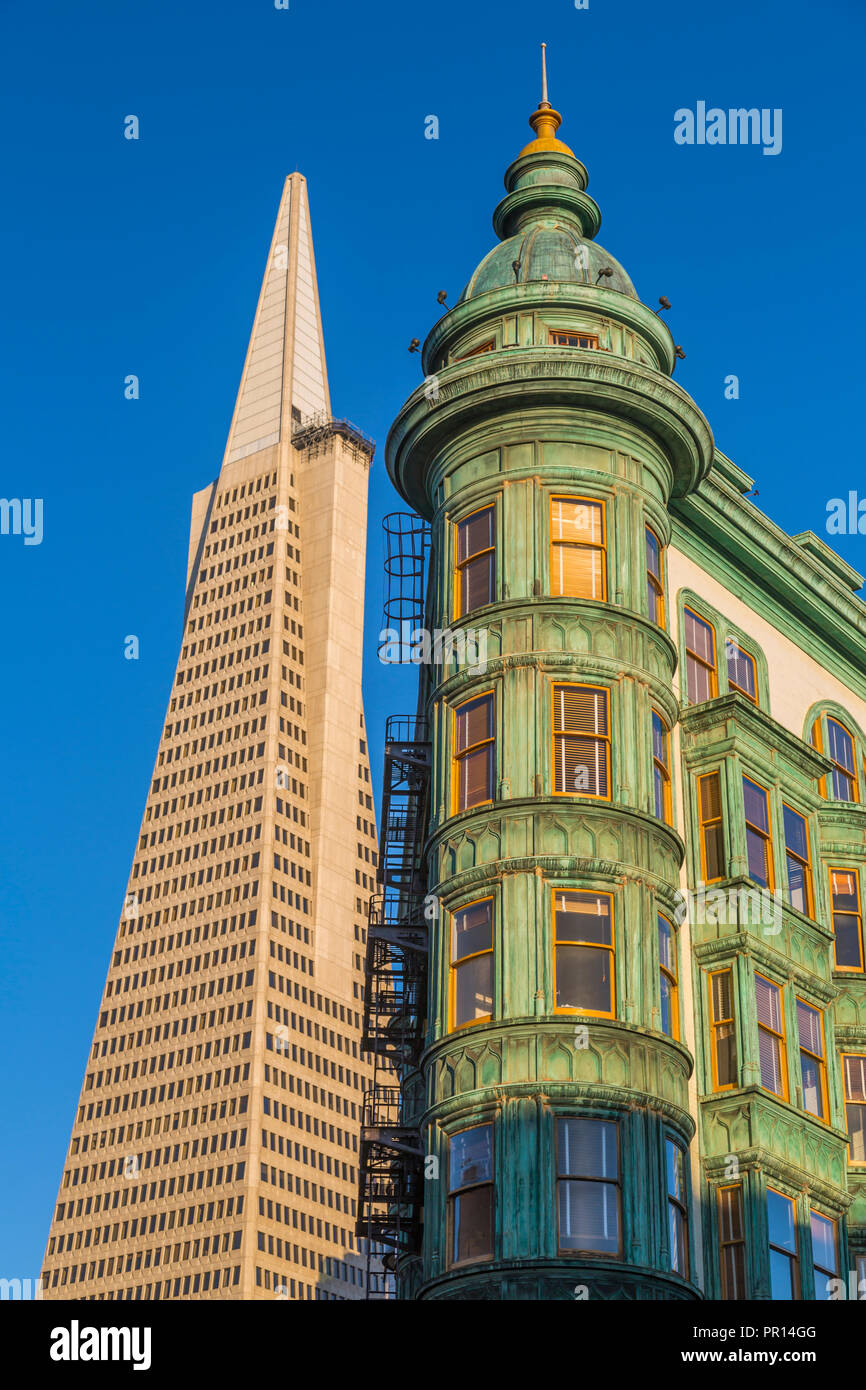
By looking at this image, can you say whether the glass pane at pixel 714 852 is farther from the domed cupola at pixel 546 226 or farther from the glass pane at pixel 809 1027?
the domed cupola at pixel 546 226

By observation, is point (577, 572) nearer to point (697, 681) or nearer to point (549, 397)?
point (549, 397)

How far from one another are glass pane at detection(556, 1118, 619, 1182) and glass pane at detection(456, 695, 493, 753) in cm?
749

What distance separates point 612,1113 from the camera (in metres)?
30.8

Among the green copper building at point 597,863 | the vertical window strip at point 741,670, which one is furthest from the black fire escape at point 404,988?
the vertical window strip at point 741,670

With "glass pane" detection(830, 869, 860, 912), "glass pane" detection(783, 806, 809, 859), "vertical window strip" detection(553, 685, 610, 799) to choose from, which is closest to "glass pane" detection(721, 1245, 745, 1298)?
"vertical window strip" detection(553, 685, 610, 799)

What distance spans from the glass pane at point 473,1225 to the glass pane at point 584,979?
3.41 m

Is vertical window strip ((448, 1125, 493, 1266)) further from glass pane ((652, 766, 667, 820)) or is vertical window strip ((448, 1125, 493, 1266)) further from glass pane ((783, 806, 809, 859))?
glass pane ((783, 806, 809, 859))

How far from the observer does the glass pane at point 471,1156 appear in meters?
30.8

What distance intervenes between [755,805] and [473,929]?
8422 millimetres

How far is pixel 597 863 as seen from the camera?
32719 mm

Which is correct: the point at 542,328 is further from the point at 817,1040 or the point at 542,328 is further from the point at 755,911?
the point at 817,1040

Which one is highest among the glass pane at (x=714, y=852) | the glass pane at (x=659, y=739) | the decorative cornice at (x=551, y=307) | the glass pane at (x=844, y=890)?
the decorative cornice at (x=551, y=307)

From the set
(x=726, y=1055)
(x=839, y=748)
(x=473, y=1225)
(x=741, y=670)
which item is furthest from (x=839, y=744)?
(x=473, y=1225)
